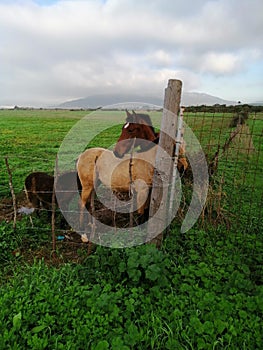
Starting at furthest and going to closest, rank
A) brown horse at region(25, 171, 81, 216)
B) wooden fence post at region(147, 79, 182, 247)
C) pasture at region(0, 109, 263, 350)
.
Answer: brown horse at region(25, 171, 81, 216) < wooden fence post at region(147, 79, 182, 247) < pasture at region(0, 109, 263, 350)

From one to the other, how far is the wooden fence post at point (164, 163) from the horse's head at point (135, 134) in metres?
0.84

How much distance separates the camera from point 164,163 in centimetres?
405

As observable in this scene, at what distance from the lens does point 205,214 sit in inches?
193

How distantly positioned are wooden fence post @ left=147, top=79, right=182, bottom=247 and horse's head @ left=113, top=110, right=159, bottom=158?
84 centimetres

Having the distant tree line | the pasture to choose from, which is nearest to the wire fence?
the distant tree line

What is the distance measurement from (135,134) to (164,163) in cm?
107

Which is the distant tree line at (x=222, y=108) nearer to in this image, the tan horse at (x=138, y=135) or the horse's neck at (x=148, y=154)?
the tan horse at (x=138, y=135)

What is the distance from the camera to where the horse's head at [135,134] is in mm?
4891

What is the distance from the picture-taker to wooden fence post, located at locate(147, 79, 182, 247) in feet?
12.7

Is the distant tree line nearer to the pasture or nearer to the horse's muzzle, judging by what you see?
the pasture

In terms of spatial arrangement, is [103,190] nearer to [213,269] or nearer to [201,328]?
[213,269]

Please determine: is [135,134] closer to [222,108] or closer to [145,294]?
[222,108]

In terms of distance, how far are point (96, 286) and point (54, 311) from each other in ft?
1.64

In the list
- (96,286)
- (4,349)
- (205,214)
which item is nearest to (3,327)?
(4,349)
